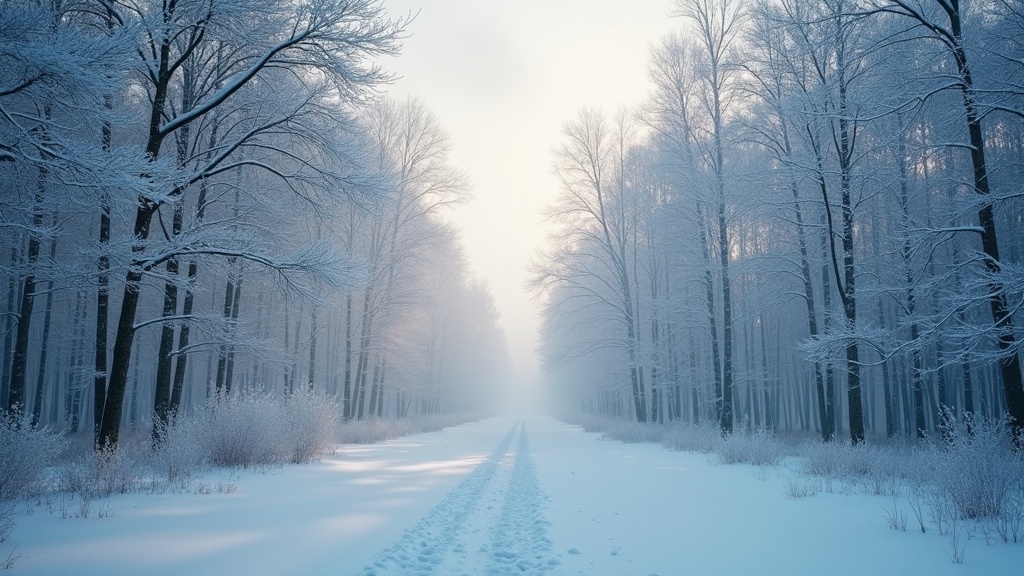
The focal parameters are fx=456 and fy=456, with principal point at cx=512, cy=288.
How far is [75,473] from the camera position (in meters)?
6.22

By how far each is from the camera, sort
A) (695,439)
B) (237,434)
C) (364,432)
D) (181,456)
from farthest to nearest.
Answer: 1. (364,432)
2. (695,439)
3. (237,434)
4. (181,456)

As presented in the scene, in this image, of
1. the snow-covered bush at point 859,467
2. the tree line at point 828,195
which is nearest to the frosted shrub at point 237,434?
the snow-covered bush at point 859,467

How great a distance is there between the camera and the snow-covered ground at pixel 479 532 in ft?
12.2

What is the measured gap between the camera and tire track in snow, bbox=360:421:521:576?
3697 mm

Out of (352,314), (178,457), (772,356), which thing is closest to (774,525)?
(178,457)

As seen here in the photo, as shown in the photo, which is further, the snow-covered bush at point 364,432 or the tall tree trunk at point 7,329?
the tall tree trunk at point 7,329

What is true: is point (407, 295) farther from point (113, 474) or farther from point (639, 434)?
point (113, 474)

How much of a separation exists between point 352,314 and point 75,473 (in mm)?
14570

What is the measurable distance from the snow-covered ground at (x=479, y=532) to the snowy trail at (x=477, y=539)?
20mm

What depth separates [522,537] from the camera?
475 cm

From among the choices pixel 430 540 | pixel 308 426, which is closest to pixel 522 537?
pixel 430 540

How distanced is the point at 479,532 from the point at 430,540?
0.60 m

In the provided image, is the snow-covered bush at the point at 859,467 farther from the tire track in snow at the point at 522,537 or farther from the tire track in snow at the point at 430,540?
the tire track in snow at the point at 430,540

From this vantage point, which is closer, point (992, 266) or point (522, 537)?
point (522, 537)
